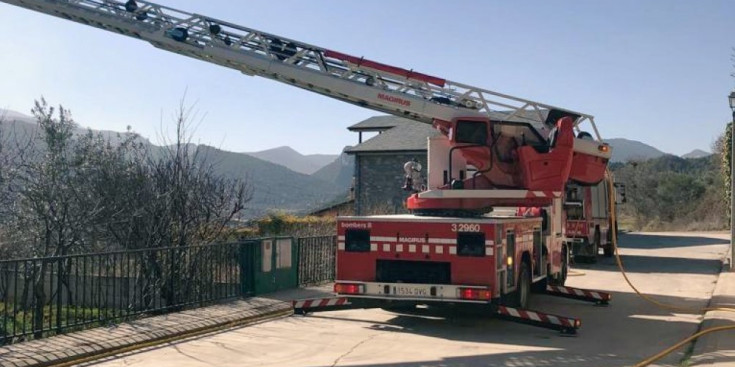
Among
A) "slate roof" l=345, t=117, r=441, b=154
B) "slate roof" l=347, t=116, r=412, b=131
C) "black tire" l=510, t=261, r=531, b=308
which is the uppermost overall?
"slate roof" l=347, t=116, r=412, b=131

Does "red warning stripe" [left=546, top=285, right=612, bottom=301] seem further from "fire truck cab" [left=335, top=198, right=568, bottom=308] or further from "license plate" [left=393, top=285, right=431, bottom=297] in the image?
"license plate" [left=393, top=285, right=431, bottom=297]

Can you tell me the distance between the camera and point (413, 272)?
11.3 m

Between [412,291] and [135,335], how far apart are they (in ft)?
13.3

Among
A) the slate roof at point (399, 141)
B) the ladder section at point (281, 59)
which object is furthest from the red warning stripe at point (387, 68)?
the slate roof at point (399, 141)

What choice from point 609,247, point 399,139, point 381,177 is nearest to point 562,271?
point 609,247

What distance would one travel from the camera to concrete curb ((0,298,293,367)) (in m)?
8.72

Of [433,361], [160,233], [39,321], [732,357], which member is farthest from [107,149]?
[732,357]

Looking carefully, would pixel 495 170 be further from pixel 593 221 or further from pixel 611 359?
pixel 593 221

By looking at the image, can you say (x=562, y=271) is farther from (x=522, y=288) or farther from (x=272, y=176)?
(x=272, y=176)

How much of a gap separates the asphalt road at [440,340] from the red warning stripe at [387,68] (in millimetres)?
4273

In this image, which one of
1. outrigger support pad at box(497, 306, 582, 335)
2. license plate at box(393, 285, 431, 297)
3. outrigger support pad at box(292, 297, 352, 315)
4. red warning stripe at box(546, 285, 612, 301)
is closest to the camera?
outrigger support pad at box(497, 306, 582, 335)

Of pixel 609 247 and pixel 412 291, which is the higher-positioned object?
pixel 609 247

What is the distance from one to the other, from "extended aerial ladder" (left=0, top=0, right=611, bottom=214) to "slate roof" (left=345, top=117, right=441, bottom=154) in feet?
73.0

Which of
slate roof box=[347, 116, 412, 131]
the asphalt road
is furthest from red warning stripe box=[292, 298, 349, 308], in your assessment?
slate roof box=[347, 116, 412, 131]
